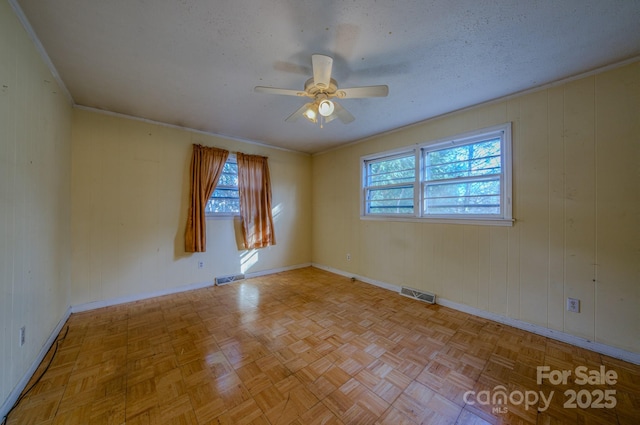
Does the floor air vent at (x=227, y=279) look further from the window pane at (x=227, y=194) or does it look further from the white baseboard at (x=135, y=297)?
the window pane at (x=227, y=194)

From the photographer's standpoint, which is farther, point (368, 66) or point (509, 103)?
point (509, 103)

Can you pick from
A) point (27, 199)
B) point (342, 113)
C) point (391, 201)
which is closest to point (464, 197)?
point (391, 201)

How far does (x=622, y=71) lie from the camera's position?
188 cm

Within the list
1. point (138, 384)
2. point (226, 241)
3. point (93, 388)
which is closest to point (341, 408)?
point (138, 384)

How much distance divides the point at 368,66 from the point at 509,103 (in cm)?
166

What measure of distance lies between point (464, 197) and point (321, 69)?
2.25 metres

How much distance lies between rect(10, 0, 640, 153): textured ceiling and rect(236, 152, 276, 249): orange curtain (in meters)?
1.43

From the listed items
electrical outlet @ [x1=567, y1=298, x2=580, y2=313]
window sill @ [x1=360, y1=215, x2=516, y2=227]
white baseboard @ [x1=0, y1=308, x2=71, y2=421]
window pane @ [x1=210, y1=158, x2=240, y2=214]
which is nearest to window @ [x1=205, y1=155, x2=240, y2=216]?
window pane @ [x1=210, y1=158, x2=240, y2=214]

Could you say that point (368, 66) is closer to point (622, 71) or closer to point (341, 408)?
point (622, 71)

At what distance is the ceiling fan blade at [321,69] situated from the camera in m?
1.54

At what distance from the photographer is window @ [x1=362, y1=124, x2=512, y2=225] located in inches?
99.7

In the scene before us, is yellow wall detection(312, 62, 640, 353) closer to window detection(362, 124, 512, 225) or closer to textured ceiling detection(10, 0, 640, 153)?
window detection(362, 124, 512, 225)

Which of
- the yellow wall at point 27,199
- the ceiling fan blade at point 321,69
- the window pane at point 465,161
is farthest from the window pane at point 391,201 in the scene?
the yellow wall at point 27,199

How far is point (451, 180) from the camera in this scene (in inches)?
113
